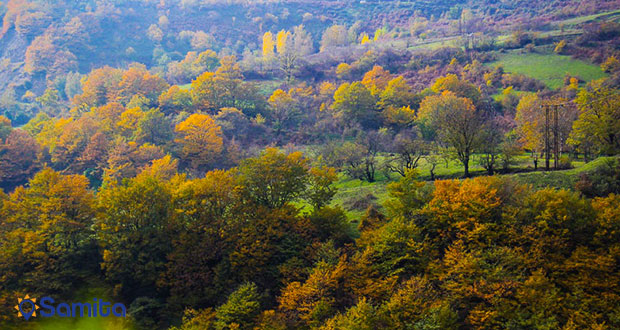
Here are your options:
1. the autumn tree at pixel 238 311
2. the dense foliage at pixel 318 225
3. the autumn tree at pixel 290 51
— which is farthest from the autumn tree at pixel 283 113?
the autumn tree at pixel 238 311

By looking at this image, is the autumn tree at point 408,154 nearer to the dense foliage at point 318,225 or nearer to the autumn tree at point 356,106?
the dense foliage at point 318,225

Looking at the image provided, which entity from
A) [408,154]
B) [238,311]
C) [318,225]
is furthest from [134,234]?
[408,154]

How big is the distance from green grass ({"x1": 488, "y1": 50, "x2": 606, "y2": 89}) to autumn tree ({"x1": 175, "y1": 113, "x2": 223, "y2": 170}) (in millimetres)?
67402

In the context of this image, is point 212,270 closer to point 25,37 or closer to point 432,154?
point 432,154

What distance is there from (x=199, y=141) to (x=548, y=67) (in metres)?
77.3

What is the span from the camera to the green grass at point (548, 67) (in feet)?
283

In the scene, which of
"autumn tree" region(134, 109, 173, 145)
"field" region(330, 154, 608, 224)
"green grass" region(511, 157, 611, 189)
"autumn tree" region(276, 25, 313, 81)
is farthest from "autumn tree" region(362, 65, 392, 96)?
"green grass" region(511, 157, 611, 189)

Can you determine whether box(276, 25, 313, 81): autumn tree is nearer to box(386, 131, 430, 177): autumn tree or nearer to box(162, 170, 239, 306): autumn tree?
box(386, 131, 430, 177): autumn tree

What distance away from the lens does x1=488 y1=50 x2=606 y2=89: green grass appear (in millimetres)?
86312

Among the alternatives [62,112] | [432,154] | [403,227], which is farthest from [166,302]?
[62,112]

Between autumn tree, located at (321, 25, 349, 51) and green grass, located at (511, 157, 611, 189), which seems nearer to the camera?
green grass, located at (511, 157, 611, 189)

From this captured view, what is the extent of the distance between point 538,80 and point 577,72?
7761 millimetres

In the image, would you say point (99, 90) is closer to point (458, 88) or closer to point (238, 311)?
point (458, 88)

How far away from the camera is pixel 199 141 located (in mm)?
65625
